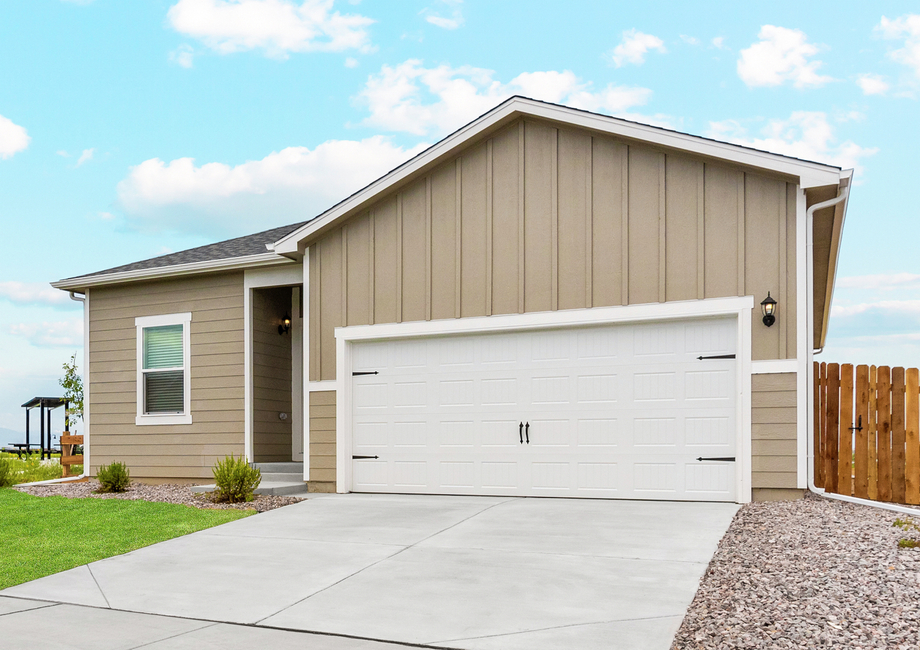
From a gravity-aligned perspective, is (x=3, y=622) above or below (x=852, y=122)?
below

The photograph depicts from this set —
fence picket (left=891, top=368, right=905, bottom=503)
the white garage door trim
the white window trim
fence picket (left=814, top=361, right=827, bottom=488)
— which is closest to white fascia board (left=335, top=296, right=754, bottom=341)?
the white garage door trim

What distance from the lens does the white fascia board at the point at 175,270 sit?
40.3 feet

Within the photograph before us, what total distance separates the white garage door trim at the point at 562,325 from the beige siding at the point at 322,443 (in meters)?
0.13

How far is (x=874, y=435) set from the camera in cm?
919

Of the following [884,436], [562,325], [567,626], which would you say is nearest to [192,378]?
[562,325]

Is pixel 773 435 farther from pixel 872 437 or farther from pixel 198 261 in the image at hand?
pixel 198 261

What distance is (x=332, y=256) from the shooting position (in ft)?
37.6

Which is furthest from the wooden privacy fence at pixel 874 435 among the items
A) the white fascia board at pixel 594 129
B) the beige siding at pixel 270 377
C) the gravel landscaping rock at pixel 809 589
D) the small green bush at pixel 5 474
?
the small green bush at pixel 5 474

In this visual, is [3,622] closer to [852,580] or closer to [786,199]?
[852,580]

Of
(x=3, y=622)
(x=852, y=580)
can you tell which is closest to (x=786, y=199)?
(x=852, y=580)

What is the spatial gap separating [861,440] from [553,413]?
358 centimetres

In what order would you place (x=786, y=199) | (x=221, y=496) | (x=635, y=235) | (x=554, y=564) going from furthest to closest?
(x=221, y=496) < (x=635, y=235) < (x=786, y=199) < (x=554, y=564)

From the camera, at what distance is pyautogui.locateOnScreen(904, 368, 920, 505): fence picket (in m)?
9.05

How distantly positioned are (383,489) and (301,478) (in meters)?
1.93
